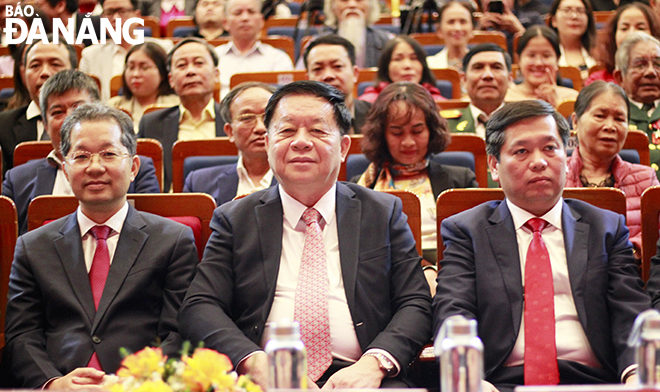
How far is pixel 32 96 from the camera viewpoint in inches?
148

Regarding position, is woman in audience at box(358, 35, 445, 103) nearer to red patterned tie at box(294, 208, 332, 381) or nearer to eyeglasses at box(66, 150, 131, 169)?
eyeglasses at box(66, 150, 131, 169)

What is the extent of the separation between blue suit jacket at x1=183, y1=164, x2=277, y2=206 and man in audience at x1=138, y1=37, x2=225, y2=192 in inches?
29.8

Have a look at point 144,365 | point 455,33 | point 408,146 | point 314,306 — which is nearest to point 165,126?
point 408,146

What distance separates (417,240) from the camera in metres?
2.22

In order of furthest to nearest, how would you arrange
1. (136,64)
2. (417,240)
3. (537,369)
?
(136,64), (417,240), (537,369)

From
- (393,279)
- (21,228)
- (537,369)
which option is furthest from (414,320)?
(21,228)

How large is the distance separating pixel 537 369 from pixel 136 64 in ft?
10.2

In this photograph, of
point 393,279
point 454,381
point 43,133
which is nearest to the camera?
point 454,381

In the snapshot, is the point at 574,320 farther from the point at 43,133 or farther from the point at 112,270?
the point at 43,133

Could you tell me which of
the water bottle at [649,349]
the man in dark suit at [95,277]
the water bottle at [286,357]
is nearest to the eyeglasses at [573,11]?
the man in dark suit at [95,277]

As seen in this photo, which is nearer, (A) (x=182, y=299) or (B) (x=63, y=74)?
(A) (x=182, y=299)

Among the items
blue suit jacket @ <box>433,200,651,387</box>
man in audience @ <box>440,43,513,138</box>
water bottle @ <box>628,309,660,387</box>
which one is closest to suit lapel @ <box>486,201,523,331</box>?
blue suit jacket @ <box>433,200,651,387</box>

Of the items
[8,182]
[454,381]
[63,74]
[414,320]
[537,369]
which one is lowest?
[537,369]

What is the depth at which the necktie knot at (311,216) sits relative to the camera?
1.98 meters
